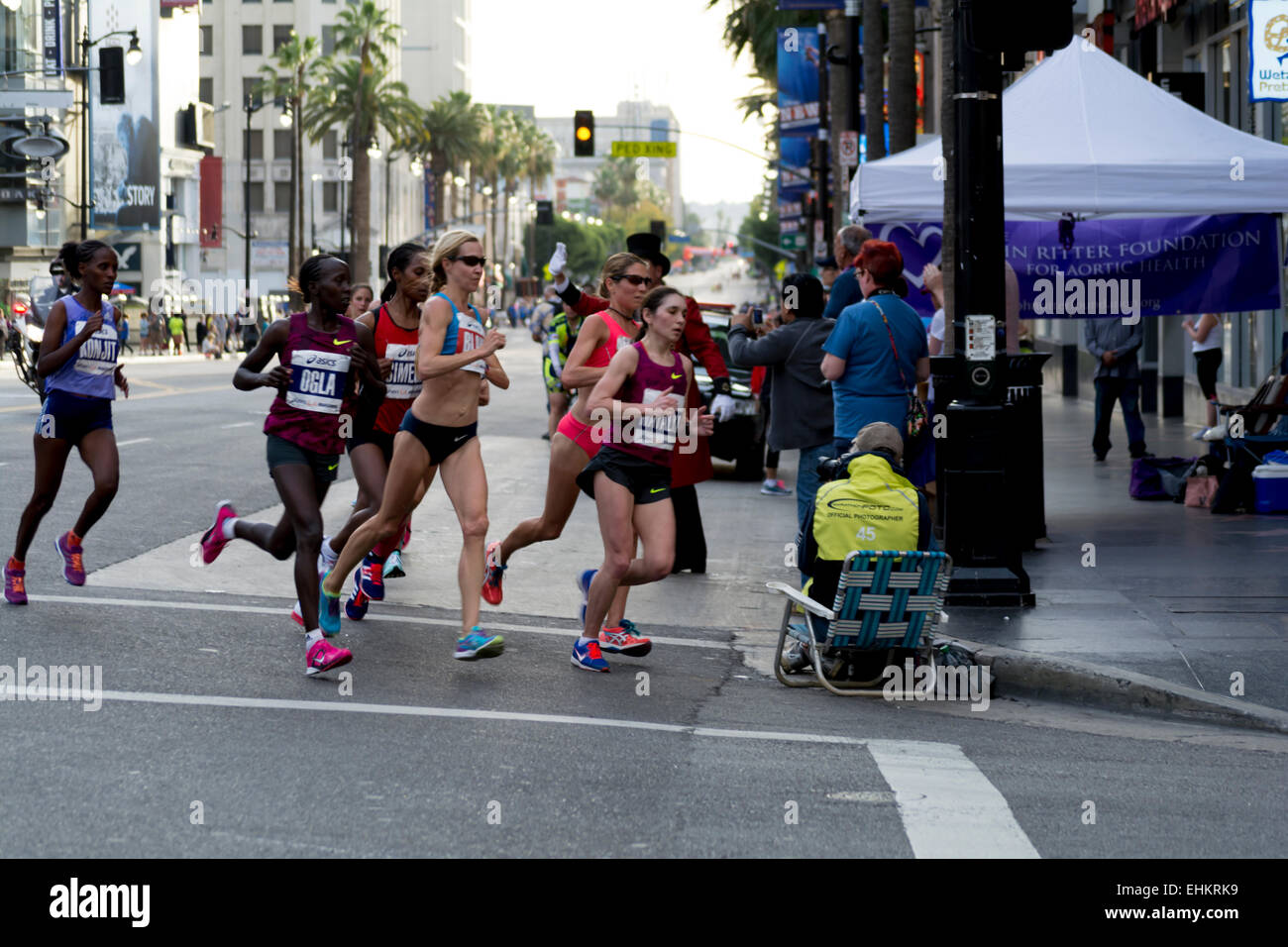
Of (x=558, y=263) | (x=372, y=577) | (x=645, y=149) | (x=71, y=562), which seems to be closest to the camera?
(x=71, y=562)

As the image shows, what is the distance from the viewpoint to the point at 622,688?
789 centimetres

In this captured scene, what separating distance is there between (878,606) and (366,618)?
300 centimetres

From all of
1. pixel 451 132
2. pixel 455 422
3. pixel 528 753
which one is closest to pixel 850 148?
pixel 455 422

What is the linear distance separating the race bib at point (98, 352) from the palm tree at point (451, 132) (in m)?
85.7

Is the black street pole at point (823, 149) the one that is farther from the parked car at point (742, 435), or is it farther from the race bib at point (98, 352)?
the race bib at point (98, 352)

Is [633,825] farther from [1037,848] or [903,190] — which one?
[903,190]

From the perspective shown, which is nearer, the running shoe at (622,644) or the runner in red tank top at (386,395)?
the running shoe at (622,644)

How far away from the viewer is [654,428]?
8117 mm

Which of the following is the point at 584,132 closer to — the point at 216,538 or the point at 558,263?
the point at 558,263

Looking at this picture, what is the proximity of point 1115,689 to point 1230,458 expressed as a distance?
643 cm

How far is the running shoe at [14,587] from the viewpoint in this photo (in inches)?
360

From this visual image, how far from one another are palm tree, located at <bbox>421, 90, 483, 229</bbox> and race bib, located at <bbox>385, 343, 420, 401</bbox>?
86.0m

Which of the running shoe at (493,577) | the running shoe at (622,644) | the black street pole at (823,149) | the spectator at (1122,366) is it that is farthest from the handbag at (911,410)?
the black street pole at (823,149)
